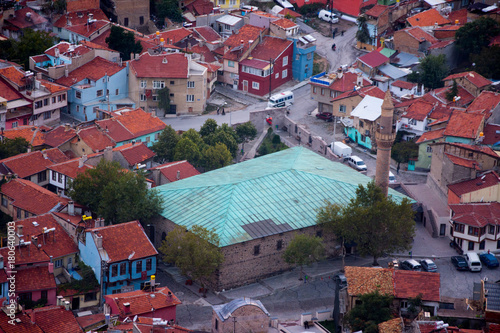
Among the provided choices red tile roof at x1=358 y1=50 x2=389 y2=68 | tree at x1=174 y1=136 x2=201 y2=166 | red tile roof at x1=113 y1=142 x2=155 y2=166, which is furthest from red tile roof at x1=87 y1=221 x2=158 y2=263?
red tile roof at x1=358 y1=50 x2=389 y2=68

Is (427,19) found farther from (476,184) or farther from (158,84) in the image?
(476,184)

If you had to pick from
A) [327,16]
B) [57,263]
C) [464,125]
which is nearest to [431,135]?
[464,125]

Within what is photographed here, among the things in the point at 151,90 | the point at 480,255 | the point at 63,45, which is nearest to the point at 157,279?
the point at 480,255

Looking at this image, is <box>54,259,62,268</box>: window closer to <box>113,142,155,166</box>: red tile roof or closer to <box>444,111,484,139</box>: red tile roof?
<box>113,142,155,166</box>: red tile roof

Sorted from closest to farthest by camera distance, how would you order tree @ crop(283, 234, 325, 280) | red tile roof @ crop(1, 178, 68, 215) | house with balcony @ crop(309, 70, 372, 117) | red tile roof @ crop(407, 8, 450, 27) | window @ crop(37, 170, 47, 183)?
tree @ crop(283, 234, 325, 280), red tile roof @ crop(1, 178, 68, 215), window @ crop(37, 170, 47, 183), house with balcony @ crop(309, 70, 372, 117), red tile roof @ crop(407, 8, 450, 27)

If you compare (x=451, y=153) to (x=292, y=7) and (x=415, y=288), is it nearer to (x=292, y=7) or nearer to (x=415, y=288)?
(x=415, y=288)
